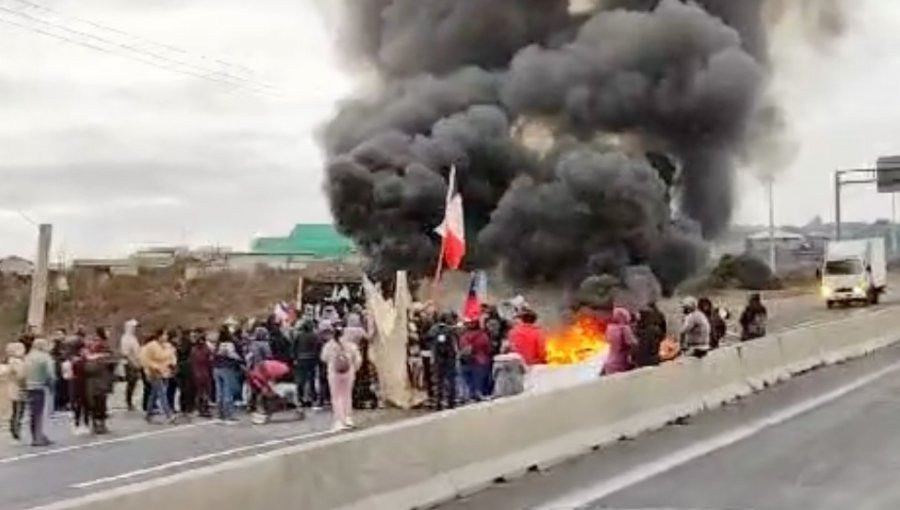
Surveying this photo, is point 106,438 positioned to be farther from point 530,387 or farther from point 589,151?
point 589,151

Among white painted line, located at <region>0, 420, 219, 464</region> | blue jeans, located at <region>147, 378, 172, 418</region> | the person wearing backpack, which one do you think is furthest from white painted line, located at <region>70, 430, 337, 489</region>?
blue jeans, located at <region>147, 378, 172, 418</region>

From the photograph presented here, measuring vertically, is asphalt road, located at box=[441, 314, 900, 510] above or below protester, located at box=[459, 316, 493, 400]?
below

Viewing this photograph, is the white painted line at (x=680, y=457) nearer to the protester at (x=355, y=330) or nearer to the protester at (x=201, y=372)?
the protester at (x=355, y=330)

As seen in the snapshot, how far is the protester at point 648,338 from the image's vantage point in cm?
1908

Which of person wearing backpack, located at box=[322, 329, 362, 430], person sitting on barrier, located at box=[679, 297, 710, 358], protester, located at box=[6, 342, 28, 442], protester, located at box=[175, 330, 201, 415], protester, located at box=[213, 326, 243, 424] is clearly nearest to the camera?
protester, located at box=[6, 342, 28, 442]

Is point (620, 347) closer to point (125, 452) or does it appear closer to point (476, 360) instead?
point (476, 360)

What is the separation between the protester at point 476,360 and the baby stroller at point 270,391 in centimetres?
220

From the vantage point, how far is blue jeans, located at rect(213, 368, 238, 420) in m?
19.0

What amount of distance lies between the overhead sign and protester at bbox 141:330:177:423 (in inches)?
1921

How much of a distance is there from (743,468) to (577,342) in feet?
38.9

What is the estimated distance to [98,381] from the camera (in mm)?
17609

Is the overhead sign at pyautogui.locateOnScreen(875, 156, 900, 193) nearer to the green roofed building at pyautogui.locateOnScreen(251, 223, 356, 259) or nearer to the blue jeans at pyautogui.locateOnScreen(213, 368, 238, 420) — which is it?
the green roofed building at pyautogui.locateOnScreen(251, 223, 356, 259)

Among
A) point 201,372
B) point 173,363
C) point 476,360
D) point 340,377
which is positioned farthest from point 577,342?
point 173,363

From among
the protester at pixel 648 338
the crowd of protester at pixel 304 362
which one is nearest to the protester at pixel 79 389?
the crowd of protester at pixel 304 362
